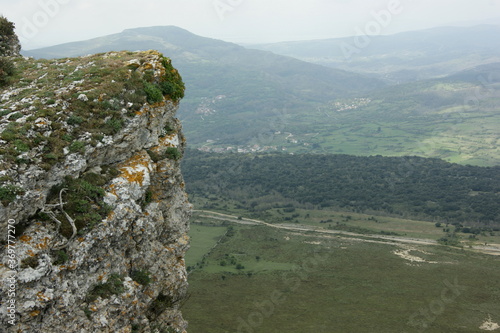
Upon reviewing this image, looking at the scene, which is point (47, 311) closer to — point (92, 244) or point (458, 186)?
point (92, 244)

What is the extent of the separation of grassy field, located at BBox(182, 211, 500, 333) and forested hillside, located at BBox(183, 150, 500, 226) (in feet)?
93.2

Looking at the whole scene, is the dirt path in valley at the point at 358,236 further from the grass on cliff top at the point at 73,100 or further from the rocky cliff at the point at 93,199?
the grass on cliff top at the point at 73,100

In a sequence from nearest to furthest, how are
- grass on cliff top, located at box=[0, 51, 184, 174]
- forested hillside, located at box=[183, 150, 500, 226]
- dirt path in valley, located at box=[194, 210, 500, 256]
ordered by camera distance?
grass on cliff top, located at box=[0, 51, 184, 174] < dirt path in valley, located at box=[194, 210, 500, 256] < forested hillside, located at box=[183, 150, 500, 226]

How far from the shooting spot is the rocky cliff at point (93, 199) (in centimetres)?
1181

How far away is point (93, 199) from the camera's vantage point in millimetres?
14008

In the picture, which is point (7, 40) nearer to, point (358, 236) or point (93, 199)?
point (93, 199)

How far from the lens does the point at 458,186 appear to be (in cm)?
10538

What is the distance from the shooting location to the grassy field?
39.4 metres

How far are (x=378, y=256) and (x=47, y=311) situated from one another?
55454 millimetres

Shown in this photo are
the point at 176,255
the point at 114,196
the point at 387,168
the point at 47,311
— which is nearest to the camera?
the point at 47,311

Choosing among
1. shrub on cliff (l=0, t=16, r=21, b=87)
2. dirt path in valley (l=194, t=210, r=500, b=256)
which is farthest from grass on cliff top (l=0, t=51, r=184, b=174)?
dirt path in valley (l=194, t=210, r=500, b=256)

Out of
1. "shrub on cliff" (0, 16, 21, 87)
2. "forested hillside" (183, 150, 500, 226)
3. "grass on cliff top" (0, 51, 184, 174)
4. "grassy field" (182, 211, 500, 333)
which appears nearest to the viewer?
"grass on cliff top" (0, 51, 184, 174)

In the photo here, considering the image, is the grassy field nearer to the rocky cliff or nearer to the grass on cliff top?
the rocky cliff

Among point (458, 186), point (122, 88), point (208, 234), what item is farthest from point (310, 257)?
point (458, 186)
